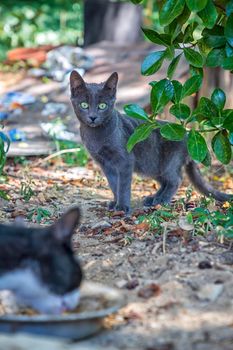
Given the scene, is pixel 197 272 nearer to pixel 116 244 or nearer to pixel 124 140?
pixel 116 244

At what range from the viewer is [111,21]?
11.7 m

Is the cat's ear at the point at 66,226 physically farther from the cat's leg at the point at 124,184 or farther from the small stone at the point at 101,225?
the cat's leg at the point at 124,184

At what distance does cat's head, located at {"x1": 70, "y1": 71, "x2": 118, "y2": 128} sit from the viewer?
574 centimetres

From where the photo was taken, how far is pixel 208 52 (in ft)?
16.2

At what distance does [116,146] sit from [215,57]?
4.52ft

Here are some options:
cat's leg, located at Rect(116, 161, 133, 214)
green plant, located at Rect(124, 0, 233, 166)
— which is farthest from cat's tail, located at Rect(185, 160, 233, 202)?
green plant, located at Rect(124, 0, 233, 166)

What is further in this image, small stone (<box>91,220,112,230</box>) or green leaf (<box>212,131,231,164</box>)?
small stone (<box>91,220,112,230</box>)

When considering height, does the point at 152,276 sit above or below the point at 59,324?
below

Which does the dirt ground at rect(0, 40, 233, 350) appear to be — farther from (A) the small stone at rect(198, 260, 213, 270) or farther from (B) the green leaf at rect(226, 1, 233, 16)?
(B) the green leaf at rect(226, 1, 233, 16)

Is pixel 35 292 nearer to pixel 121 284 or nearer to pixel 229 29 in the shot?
pixel 121 284

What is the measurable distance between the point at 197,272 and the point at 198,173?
231 centimetres

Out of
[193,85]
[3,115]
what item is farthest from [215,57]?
[3,115]

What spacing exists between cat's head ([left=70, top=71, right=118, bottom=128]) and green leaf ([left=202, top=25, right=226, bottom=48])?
1.19 metres

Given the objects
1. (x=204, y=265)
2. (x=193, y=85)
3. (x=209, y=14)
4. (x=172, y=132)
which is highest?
(x=209, y=14)
